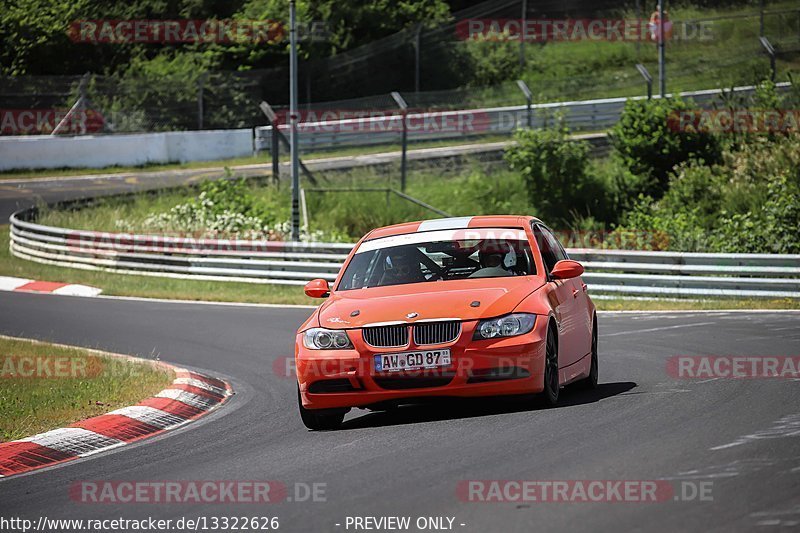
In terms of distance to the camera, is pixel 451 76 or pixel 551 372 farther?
pixel 451 76

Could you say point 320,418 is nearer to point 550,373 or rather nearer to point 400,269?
point 400,269

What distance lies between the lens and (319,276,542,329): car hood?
9.07 m

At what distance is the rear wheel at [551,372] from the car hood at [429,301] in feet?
1.25

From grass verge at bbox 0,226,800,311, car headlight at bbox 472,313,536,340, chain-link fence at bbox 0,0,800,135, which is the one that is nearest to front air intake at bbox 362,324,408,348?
car headlight at bbox 472,313,536,340

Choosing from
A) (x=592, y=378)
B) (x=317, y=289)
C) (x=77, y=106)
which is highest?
(x=77, y=106)

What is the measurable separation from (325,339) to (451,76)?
44.0 m

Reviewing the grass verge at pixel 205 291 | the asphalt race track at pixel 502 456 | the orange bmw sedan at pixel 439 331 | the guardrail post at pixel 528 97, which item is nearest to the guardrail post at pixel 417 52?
the guardrail post at pixel 528 97

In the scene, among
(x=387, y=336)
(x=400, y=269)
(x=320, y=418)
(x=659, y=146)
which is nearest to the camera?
(x=387, y=336)

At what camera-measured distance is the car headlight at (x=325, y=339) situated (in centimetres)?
924

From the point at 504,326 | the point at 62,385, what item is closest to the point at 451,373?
the point at 504,326

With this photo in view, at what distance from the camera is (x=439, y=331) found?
9000 mm

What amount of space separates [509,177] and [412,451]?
3028cm

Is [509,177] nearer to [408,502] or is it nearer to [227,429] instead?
[227,429]

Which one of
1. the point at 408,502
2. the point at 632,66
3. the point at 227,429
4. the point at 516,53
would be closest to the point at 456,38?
the point at 516,53
